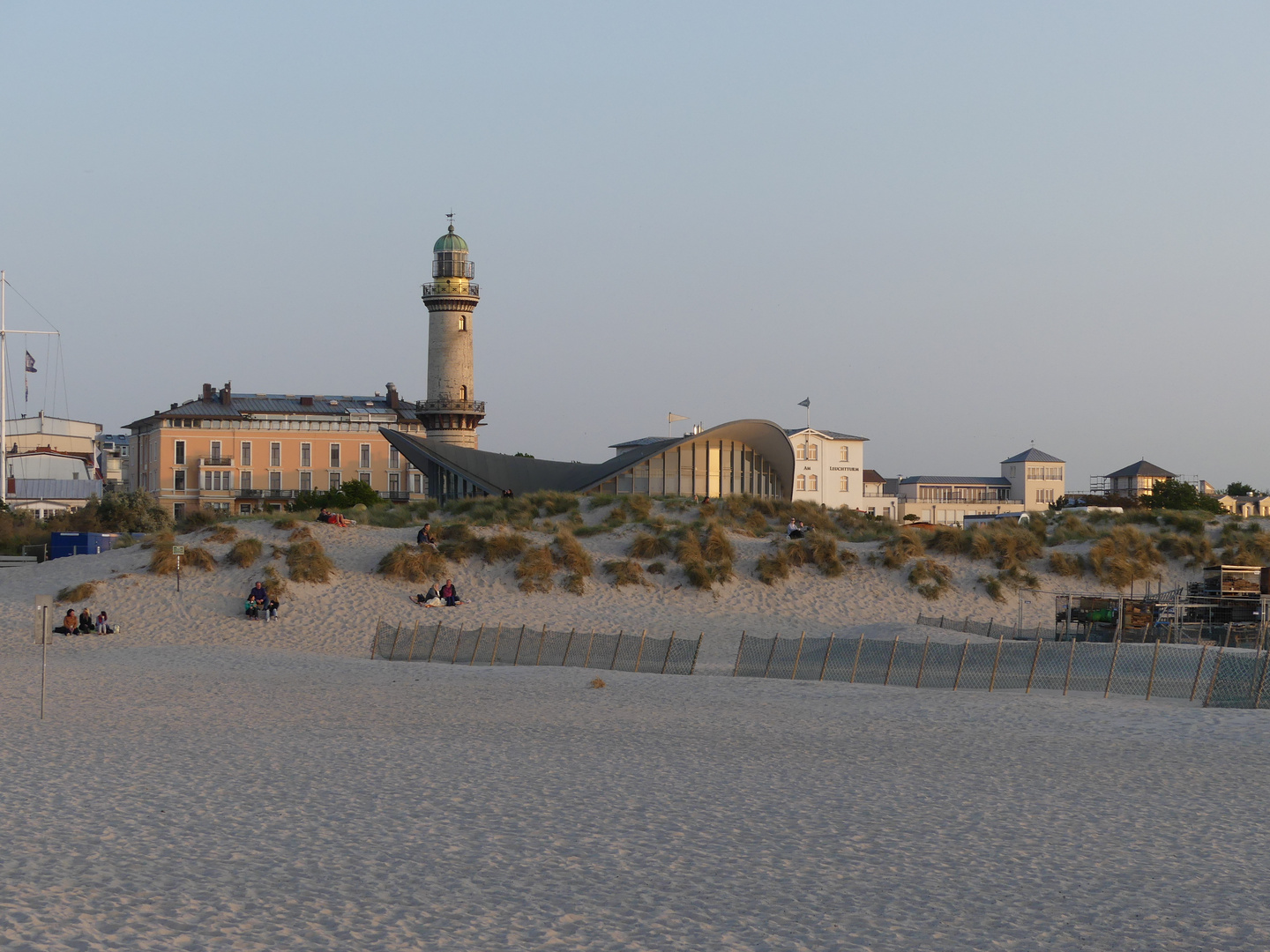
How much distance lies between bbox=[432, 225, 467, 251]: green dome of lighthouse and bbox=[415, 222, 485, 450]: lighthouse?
0.30ft

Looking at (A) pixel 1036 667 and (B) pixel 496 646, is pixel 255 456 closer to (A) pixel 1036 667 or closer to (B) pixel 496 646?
(B) pixel 496 646

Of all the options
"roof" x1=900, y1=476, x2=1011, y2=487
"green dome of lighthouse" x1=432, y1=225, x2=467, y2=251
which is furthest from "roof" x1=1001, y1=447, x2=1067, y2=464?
"green dome of lighthouse" x1=432, y1=225, x2=467, y2=251

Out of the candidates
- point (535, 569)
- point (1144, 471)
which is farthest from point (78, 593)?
point (1144, 471)

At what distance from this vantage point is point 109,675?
25.7m

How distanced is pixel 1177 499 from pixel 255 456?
71477 millimetres

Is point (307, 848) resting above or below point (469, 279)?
below

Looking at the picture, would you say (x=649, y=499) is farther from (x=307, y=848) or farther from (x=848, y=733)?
(x=307, y=848)

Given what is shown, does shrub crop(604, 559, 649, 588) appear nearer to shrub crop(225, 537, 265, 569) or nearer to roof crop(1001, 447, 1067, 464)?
shrub crop(225, 537, 265, 569)

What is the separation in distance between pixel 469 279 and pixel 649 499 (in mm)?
35162

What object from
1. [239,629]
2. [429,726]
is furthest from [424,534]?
[429,726]

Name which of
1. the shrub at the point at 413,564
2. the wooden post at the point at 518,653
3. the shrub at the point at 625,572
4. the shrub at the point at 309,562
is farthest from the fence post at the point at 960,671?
the shrub at the point at 309,562

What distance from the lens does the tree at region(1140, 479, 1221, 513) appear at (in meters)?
99.4

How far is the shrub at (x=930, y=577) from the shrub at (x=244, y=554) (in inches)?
819

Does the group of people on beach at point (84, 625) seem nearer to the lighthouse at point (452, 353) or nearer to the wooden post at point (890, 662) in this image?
the wooden post at point (890, 662)
